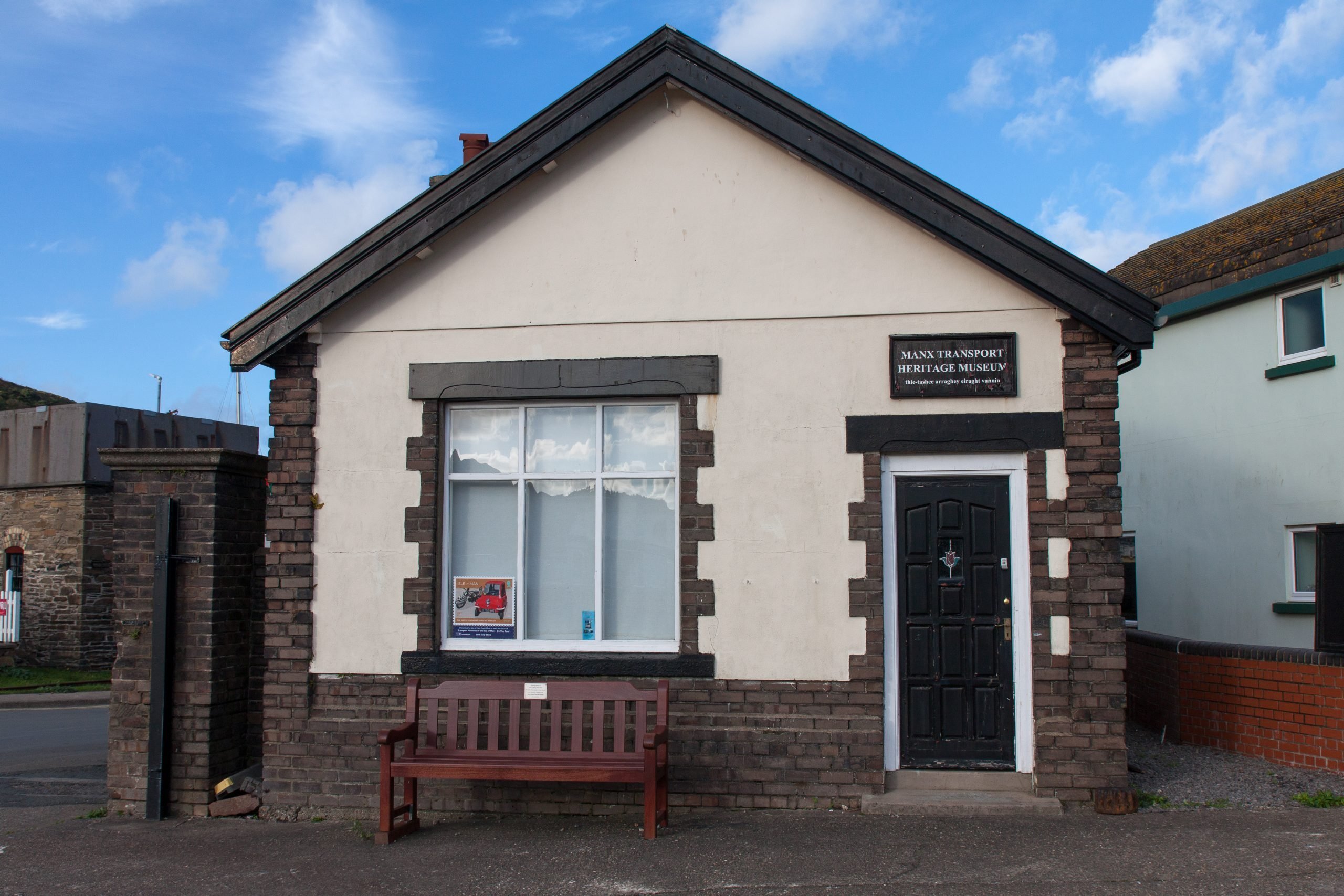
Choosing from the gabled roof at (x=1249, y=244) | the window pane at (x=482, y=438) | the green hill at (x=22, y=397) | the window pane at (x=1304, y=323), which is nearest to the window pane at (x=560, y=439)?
the window pane at (x=482, y=438)

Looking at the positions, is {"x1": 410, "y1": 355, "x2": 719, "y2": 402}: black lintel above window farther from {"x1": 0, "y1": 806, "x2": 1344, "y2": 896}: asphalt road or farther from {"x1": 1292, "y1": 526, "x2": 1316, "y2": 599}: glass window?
{"x1": 1292, "y1": 526, "x2": 1316, "y2": 599}: glass window

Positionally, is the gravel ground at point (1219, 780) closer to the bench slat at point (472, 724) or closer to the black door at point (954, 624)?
the black door at point (954, 624)

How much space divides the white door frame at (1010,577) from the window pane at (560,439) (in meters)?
2.16

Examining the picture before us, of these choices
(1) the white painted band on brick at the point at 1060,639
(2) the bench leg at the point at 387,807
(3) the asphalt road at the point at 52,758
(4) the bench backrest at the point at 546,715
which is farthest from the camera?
(3) the asphalt road at the point at 52,758

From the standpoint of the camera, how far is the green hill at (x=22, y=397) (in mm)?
27344

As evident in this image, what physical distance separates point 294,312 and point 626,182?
102 inches

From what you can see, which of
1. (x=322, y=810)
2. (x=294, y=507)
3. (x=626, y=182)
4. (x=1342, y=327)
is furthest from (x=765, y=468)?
(x=1342, y=327)

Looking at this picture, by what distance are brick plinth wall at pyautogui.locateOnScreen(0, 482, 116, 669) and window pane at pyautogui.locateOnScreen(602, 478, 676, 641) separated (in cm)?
1578

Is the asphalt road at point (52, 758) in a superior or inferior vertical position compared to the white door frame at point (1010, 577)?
inferior

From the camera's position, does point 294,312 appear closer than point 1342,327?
Yes

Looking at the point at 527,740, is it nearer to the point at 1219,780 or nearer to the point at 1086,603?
the point at 1086,603

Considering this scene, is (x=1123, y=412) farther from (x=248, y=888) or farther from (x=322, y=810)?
(x=248, y=888)

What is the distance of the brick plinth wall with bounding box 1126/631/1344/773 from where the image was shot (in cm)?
780

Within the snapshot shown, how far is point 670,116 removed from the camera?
7758mm
